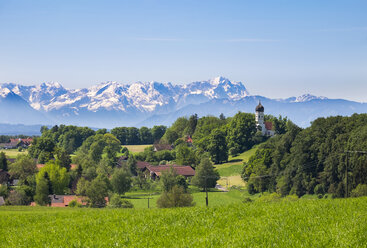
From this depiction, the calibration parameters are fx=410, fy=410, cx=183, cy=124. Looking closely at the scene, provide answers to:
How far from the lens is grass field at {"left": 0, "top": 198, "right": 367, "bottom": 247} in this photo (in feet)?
36.0

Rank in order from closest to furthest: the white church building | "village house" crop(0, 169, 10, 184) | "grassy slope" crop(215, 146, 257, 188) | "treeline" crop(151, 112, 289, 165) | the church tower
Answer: "village house" crop(0, 169, 10, 184), "grassy slope" crop(215, 146, 257, 188), "treeline" crop(151, 112, 289, 165), the white church building, the church tower

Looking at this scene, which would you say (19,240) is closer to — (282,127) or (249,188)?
(249,188)

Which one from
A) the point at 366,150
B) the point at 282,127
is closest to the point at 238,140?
the point at 282,127

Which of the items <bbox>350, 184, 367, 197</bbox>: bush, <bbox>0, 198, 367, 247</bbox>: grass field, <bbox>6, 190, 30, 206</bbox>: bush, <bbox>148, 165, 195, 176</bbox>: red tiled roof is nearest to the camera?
<bbox>0, 198, 367, 247</bbox>: grass field

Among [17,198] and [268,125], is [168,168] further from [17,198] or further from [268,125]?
[268,125]

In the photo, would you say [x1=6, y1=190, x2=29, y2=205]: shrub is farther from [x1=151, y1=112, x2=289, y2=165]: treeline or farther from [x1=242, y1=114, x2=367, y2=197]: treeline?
[x1=151, y1=112, x2=289, y2=165]: treeline

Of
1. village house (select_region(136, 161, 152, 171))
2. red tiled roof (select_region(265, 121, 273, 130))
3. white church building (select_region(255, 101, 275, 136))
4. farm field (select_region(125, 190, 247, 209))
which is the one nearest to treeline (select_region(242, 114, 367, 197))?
farm field (select_region(125, 190, 247, 209))

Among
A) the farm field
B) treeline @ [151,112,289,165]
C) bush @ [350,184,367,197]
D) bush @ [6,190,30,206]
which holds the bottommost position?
the farm field

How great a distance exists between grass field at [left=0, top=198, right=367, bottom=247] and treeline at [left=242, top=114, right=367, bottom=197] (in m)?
42.6

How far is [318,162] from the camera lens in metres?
71.4

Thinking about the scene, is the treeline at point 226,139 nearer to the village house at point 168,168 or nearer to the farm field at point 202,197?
the village house at point 168,168

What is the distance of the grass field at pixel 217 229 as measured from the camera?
11.0 metres

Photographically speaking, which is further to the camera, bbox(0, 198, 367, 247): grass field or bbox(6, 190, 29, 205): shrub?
bbox(6, 190, 29, 205): shrub

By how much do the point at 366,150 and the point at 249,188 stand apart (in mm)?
28275
